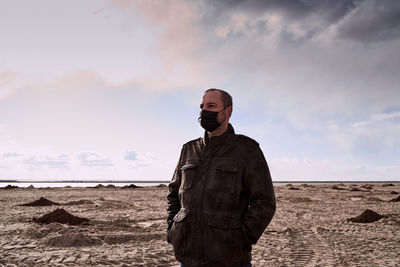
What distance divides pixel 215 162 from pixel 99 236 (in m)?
7.26

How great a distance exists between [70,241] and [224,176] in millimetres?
6815

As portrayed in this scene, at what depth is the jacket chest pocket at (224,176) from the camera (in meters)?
2.35

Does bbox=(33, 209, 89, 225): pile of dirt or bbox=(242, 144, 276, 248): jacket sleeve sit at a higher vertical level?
bbox=(242, 144, 276, 248): jacket sleeve

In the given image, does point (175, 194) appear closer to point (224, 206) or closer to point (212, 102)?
point (224, 206)

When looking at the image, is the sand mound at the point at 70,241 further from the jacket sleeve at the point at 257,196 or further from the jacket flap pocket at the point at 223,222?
the jacket sleeve at the point at 257,196

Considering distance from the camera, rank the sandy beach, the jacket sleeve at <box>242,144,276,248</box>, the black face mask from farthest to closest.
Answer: the sandy beach, the black face mask, the jacket sleeve at <box>242,144,276,248</box>

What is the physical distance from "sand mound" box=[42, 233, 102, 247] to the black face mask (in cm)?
647

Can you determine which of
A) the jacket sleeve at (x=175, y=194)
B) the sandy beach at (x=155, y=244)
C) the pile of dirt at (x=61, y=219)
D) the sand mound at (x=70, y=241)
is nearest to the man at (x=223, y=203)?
the jacket sleeve at (x=175, y=194)

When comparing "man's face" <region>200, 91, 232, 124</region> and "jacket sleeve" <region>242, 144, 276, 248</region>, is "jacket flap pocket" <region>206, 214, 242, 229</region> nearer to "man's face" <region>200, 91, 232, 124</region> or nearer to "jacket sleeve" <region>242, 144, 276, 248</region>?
"jacket sleeve" <region>242, 144, 276, 248</region>

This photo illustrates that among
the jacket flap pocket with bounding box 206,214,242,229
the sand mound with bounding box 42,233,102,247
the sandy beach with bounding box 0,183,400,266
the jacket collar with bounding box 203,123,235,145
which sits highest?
the jacket collar with bounding box 203,123,235,145

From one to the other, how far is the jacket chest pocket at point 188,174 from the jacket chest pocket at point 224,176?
19 cm

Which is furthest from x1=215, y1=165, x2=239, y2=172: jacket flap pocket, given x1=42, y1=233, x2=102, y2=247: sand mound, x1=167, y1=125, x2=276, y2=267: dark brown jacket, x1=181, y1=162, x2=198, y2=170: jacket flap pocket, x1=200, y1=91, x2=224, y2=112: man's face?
x1=42, y1=233, x2=102, y2=247: sand mound

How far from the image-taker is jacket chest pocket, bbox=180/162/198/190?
2509 mm

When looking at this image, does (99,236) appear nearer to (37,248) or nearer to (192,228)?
(37,248)
